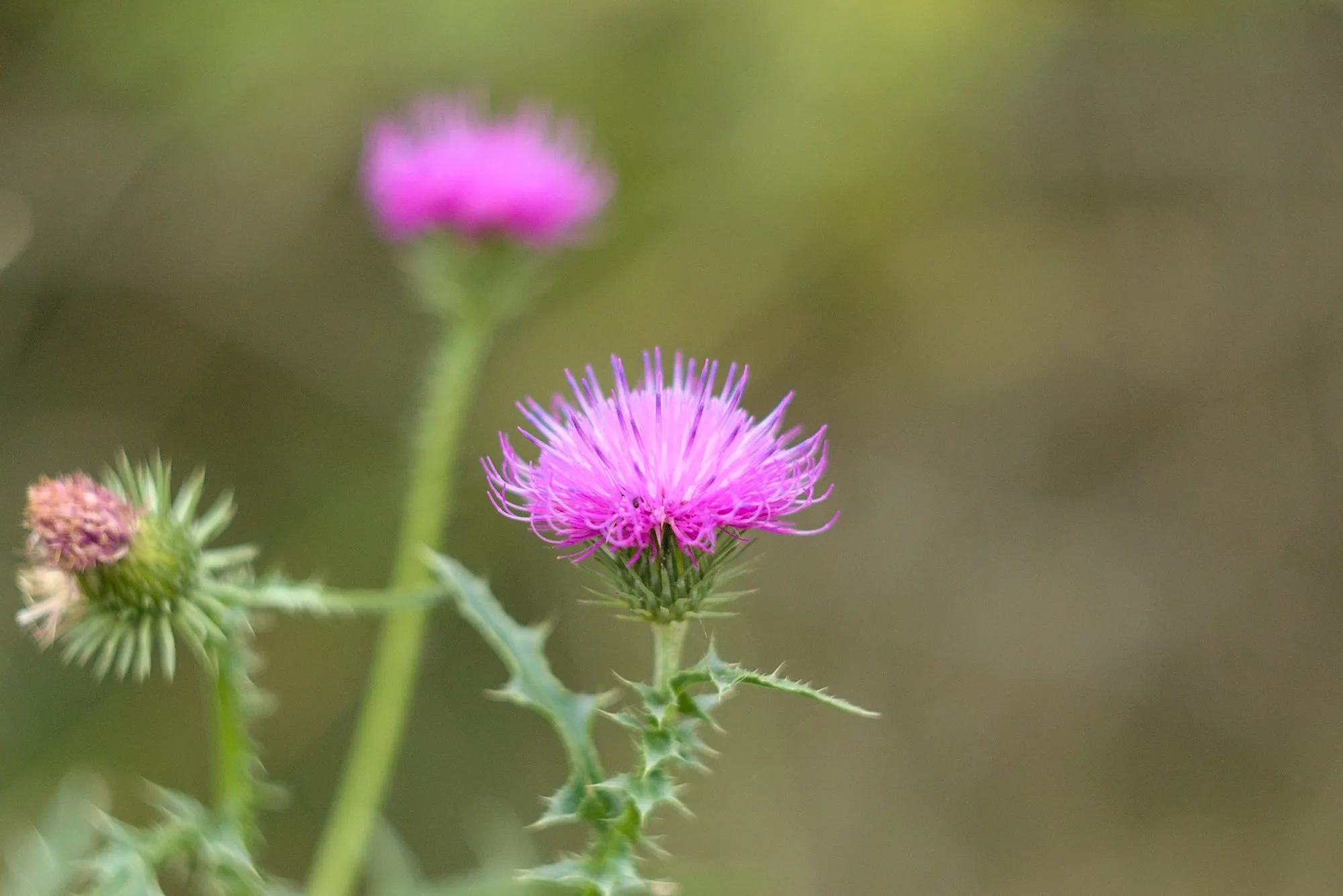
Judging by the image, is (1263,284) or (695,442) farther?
(1263,284)

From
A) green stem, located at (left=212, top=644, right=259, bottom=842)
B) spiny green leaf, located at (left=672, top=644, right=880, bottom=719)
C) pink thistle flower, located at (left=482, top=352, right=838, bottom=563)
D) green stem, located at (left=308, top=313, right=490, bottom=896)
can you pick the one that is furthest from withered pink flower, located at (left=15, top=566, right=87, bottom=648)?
spiny green leaf, located at (left=672, top=644, right=880, bottom=719)

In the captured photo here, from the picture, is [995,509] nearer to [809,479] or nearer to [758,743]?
[758,743]

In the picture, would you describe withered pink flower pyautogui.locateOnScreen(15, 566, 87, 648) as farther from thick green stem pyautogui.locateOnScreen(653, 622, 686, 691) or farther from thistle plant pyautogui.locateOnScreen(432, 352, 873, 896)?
thick green stem pyautogui.locateOnScreen(653, 622, 686, 691)

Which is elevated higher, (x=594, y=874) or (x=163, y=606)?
(x=163, y=606)

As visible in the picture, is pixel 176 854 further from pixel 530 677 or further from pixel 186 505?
pixel 530 677

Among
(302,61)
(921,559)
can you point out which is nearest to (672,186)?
(302,61)

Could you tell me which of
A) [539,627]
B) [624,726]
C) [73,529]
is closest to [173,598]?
[73,529]
